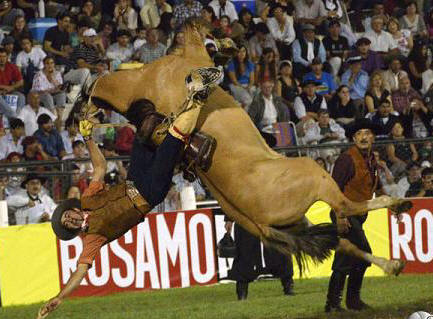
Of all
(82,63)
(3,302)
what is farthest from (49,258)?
(82,63)

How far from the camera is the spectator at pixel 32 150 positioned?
1675 cm

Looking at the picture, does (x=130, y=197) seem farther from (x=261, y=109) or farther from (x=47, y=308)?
(x=261, y=109)

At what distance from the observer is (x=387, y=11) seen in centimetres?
2277

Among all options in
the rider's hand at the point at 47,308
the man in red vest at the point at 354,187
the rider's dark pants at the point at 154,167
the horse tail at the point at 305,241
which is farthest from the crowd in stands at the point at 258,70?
the horse tail at the point at 305,241

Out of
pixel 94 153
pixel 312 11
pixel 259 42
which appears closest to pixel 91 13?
pixel 259 42

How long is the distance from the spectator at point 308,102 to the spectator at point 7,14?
4.80 meters

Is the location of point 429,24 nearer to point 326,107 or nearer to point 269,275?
point 326,107

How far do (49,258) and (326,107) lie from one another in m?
6.22

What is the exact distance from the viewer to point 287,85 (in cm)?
1967

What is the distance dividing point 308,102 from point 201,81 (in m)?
10.1

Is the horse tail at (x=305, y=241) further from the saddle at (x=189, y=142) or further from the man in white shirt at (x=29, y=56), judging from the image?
the man in white shirt at (x=29, y=56)

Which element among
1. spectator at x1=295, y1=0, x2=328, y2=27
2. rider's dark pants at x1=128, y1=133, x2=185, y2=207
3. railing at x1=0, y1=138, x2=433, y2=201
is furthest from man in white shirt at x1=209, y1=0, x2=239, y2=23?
rider's dark pants at x1=128, y1=133, x2=185, y2=207

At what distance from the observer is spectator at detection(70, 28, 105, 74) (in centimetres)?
1830

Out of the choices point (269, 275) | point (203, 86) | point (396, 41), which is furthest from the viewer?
point (396, 41)
